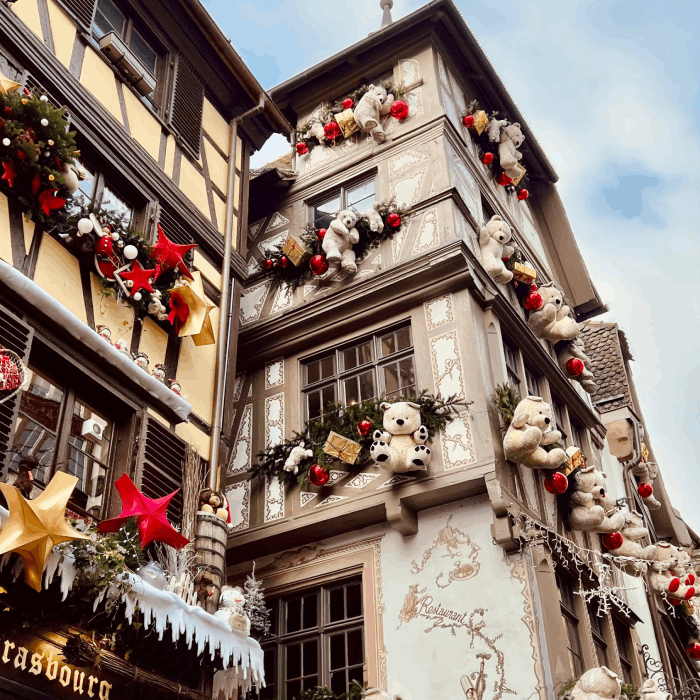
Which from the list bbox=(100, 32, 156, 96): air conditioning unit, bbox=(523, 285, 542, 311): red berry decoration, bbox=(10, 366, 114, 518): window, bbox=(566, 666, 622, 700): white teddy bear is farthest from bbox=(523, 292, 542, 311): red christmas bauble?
bbox=(10, 366, 114, 518): window

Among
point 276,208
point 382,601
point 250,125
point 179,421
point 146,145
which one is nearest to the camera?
point 179,421

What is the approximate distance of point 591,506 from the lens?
417 inches

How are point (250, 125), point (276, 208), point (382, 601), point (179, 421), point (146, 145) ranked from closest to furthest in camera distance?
point (179, 421), point (382, 601), point (146, 145), point (250, 125), point (276, 208)

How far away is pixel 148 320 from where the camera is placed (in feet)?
29.2

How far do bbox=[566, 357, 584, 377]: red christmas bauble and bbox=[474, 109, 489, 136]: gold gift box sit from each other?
12.8 feet

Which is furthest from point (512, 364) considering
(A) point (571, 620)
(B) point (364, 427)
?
(A) point (571, 620)

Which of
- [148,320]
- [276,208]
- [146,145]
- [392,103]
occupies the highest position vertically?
[392,103]

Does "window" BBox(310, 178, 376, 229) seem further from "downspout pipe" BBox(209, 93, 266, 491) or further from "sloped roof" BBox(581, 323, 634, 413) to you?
"sloped roof" BBox(581, 323, 634, 413)

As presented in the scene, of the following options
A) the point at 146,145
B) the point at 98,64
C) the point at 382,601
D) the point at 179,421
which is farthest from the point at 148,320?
the point at 382,601

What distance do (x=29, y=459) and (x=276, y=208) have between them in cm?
777

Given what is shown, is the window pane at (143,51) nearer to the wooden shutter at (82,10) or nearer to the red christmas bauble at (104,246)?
the wooden shutter at (82,10)

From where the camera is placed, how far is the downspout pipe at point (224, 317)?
8.92 m

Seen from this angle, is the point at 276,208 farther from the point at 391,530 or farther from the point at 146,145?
the point at 391,530

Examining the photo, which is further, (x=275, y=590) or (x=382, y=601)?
(x=275, y=590)
